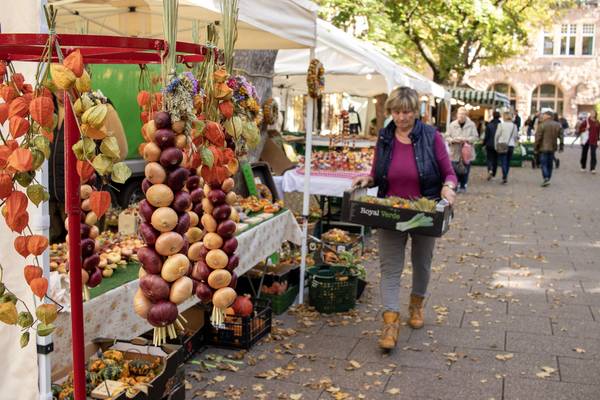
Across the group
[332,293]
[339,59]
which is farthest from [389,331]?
[339,59]

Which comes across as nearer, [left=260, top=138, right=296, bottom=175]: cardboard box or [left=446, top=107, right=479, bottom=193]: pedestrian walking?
[left=260, top=138, right=296, bottom=175]: cardboard box

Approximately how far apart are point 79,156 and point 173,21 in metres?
0.47

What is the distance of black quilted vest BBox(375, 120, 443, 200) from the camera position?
476 cm

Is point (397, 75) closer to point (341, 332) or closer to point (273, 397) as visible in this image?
point (341, 332)

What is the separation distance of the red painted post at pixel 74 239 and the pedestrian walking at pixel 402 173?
311cm

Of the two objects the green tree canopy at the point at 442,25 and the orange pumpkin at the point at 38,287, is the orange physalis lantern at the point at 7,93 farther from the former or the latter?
the green tree canopy at the point at 442,25

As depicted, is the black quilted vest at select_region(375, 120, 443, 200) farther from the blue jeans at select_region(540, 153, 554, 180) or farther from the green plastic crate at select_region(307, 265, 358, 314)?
the blue jeans at select_region(540, 153, 554, 180)

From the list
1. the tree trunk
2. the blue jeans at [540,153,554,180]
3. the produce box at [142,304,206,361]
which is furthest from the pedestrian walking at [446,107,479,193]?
the produce box at [142,304,206,361]

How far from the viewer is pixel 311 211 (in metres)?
9.14

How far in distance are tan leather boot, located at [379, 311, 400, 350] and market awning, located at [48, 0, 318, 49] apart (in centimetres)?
219

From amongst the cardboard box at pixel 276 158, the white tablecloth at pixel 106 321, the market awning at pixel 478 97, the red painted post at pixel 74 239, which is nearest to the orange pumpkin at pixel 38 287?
the red painted post at pixel 74 239

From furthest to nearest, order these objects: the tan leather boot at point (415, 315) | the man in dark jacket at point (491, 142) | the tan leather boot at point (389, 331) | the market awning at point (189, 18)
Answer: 1. the man in dark jacket at point (491, 142)
2. the tan leather boot at point (415, 315)
3. the tan leather boot at point (389, 331)
4. the market awning at point (189, 18)

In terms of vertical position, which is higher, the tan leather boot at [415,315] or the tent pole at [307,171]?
the tent pole at [307,171]

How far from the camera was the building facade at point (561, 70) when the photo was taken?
4403 cm
